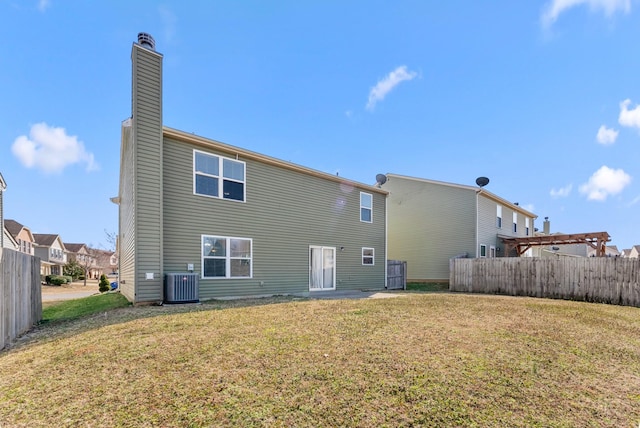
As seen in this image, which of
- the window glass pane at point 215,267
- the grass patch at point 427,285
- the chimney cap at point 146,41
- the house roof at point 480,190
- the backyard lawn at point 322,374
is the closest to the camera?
the backyard lawn at point 322,374

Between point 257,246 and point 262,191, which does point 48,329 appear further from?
point 262,191

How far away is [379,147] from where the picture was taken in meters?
19.3

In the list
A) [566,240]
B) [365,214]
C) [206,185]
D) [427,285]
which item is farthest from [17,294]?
[566,240]

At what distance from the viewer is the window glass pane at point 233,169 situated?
10.5 metres

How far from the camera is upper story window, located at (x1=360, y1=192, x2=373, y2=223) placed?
15.1 m

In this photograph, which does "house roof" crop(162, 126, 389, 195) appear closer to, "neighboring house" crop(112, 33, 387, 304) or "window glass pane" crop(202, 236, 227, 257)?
"neighboring house" crop(112, 33, 387, 304)

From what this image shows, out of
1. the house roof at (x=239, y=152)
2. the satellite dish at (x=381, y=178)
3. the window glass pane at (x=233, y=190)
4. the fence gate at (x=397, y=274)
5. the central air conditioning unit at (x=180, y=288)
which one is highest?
the satellite dish at (x=381, y=178)

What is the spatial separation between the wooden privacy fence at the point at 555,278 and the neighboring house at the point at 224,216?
512cm

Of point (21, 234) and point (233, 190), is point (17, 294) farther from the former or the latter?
point (21, 234)

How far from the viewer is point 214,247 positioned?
396 inches

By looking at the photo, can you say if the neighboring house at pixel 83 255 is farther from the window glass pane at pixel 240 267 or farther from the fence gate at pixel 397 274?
the fence gate at pixel 397 274

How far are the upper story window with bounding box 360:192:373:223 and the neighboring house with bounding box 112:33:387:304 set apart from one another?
108 mm

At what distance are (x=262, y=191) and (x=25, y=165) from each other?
15550mm

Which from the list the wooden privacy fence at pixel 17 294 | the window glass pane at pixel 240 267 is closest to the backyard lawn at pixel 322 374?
the wooden privacy fence at pixel 17 294
